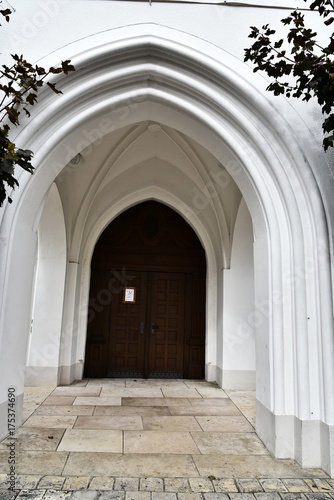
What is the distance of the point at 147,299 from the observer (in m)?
6.54

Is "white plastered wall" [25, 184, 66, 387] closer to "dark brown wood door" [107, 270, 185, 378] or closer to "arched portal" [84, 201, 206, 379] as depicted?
"arched portal" [84, 201, 206, 379]

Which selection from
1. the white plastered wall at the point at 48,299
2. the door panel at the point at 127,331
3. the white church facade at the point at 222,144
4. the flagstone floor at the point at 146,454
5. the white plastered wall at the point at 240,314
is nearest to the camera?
the flagstone floor at the point at 146,454

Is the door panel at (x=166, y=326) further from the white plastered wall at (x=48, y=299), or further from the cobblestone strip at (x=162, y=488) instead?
the cobblestone strip at (x=162, y=488)

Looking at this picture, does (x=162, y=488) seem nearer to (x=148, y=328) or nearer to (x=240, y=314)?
(x=240, y=314)

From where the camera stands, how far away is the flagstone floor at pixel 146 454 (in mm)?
2438

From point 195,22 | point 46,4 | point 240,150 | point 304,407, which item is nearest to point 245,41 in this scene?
point 195,22

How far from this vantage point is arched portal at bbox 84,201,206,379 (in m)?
6.37

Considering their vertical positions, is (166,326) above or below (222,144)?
below

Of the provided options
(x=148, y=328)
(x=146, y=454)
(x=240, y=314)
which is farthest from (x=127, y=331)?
(x=146, y=454)

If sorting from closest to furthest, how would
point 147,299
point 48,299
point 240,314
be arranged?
1. point 48,299
2. point 240,314
3. point 147,299

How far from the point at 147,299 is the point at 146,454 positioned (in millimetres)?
3611

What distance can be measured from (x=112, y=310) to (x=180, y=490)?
13.7 ft

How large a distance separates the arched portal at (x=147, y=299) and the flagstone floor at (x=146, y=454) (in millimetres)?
1521

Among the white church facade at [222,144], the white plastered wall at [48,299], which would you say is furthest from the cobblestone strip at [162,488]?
the white plastered wall at [48,299]
